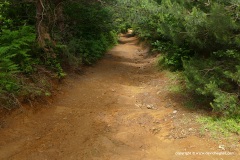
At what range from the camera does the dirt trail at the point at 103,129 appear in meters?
4.40

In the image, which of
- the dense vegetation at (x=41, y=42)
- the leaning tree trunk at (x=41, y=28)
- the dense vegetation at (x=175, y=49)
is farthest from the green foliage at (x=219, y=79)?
the leaning tree trunk at (x=41, y=28)

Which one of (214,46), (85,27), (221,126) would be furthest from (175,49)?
(221,126)

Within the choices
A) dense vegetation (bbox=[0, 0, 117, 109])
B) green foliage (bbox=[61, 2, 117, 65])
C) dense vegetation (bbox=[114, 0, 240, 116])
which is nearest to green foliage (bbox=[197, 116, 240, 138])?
dense vegetation (bbox=[114, 0, 240, 116])

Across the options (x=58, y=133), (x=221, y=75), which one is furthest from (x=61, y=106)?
(x=221, y=75)

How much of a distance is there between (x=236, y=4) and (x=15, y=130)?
559cm

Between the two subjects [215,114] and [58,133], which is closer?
[58,133]

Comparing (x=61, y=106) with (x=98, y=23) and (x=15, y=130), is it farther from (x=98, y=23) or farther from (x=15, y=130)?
(x=98, y=23)

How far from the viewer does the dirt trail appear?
4398mm

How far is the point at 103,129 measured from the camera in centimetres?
541

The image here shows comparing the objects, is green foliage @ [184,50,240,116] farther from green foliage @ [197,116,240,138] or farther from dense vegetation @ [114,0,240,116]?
green foliage @ [197,116,240,138]

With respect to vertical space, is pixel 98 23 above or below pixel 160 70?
above

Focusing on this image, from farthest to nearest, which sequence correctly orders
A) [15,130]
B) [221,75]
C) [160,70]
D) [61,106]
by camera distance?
[160,70] < [61,106] < [221,75] < [15,130]

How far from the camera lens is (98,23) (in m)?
12.1

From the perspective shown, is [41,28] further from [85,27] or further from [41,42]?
[85,27]
